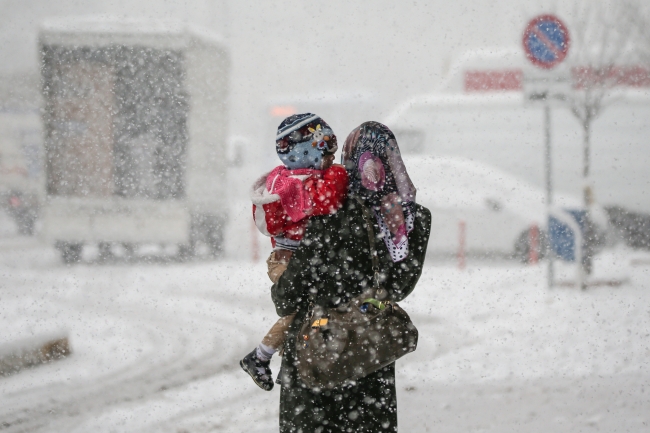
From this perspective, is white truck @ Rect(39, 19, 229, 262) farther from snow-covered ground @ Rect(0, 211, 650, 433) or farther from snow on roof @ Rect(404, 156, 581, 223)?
snow on roof @ Rect(404, 156, 581, 223)

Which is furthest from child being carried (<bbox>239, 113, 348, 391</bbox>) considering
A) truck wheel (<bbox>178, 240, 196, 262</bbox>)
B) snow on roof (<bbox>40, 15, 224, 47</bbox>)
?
truck wheel (<bbox>178, 240, 196, 262</bbox>)

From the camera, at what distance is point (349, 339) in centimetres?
243

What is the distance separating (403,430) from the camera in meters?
4.39

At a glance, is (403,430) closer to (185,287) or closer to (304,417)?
(304,417)

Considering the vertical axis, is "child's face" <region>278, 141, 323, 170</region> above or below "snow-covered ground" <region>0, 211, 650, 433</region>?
above

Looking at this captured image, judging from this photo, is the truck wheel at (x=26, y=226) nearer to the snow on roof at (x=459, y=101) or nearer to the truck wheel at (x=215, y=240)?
the truck wheel at (x=215, y=240)

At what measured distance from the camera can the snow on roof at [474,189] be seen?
13.1 meters

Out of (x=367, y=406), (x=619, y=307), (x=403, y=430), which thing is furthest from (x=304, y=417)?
(x=619, y=307)

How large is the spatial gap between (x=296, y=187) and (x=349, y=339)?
497 millimetres

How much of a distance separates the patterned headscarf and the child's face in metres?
0.10

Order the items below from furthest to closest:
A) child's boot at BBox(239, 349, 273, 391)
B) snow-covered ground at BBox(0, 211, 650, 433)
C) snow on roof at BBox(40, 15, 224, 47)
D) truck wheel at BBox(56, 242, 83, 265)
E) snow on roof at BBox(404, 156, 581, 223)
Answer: truck wheel at BBox(56, 242, 83, 265) < snow on roof at BBox(404, 156, 581, 223) < snow on roof at BBox(40, 15, 224, 47) < snow-covered ground at BBox(0, 211, 650, 433) < child's boot at BBox(239, 349, 273, 391)

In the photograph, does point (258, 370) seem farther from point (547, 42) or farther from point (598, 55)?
point (598, 55)

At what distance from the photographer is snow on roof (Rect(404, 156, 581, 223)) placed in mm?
13086

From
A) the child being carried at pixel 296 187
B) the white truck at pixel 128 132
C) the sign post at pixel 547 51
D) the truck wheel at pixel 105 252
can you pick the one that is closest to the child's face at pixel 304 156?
the child being carried at pixel 296 187
